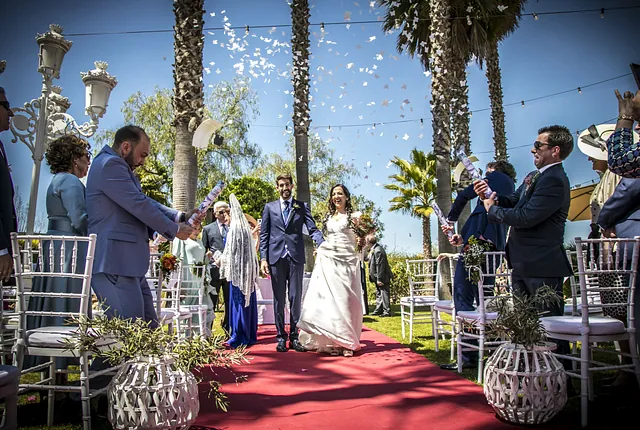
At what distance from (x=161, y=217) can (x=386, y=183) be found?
2176 centimetres

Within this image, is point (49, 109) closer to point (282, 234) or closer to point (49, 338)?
point (282, 234)

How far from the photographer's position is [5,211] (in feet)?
9.84

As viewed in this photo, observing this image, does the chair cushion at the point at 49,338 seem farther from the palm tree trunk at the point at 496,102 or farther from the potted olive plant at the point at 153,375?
the palm tree trunk at the point at 496,102

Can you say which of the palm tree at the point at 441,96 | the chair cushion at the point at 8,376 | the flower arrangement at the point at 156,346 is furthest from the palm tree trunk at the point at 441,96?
the chair cushion at the point at 8,376

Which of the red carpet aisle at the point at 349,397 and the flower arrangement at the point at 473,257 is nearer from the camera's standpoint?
the red carpet aisle at the point at 349,397

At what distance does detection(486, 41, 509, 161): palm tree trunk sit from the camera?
1523 centimetres

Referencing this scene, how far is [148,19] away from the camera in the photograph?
12289mm

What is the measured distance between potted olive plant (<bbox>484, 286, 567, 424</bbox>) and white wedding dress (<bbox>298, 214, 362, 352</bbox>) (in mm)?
2952

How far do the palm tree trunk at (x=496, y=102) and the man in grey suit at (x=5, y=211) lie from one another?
14.2 metres

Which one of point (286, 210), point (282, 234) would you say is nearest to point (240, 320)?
point (282, 234)

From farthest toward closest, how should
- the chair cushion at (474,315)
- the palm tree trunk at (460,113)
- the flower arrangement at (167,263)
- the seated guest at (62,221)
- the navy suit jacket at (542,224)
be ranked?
the palm tree trunk at (460,113) < the flower arrangement at (167,263) < the chair cushion at (474,315) < the seated guest at (62,221) < the navy suit jacket at (542,224)

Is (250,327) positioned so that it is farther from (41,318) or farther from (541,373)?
(541,373)

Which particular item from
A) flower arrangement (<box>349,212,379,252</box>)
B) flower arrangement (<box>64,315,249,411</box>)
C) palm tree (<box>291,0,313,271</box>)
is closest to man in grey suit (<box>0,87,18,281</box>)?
flower arrangement (<box>64,315,249,411</box>)

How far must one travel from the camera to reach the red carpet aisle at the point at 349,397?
3.24 meters
